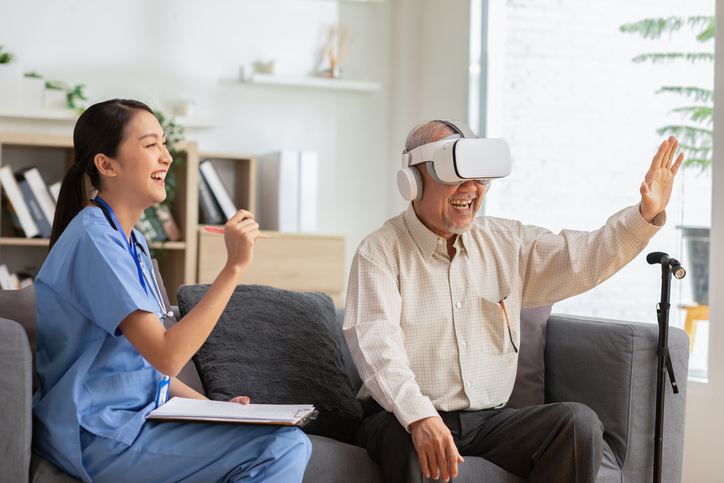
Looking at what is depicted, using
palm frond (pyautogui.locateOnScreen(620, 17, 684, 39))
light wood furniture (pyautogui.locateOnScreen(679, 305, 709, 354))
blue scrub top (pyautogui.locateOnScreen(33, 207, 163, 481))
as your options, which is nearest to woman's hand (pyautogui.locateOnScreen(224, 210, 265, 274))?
blue scrub top (pyautogui.locateOnScreen(33, 207, 163, 481))

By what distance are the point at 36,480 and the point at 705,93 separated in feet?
7.97

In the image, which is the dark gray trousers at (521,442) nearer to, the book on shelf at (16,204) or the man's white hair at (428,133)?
the man's white hair at (428,133)

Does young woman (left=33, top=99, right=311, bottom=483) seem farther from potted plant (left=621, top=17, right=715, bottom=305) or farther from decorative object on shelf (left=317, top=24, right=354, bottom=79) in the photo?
decorative object on shelf (left=317, top=24, right=354, bottom=79)

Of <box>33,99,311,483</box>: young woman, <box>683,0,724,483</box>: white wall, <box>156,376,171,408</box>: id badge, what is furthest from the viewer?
<box>683,0,724,483</box>: white wall

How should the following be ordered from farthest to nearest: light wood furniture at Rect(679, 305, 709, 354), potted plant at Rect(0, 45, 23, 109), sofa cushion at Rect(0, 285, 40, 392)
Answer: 1. potted plant at Rect(0, 45, 23, 109)
2. light wood furniture at Rect(679, 305, 709, 354)
3. sofa cushion at Rect(0, 285, 40, 392)

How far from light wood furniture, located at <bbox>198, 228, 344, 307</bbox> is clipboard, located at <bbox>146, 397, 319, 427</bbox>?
2.09 metres

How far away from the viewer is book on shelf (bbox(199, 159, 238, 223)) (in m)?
3.75

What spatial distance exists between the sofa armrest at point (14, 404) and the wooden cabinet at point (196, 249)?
216cm

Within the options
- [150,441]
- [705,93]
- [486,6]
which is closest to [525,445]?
[150,441]

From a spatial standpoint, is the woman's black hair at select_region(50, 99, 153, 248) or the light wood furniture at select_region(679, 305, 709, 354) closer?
the woman's black hair at select_region(50, 99, 153, 248)

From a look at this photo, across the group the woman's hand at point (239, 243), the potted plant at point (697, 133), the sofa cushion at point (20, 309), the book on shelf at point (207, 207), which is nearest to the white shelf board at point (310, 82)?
the book on shelf at point (207, 207)

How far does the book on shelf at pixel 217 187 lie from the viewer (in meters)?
3.75

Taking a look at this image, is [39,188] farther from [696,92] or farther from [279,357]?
[696,92]

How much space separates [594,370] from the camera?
1.93m
